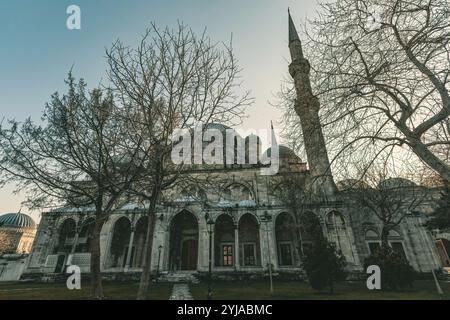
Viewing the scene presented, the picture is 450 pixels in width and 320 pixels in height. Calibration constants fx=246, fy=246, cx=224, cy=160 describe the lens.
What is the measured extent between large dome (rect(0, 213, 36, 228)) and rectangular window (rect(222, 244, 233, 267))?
54426 mm

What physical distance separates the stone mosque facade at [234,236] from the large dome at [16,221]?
36.4 m

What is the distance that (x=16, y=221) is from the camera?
55094 mm

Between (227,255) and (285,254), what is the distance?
607cm

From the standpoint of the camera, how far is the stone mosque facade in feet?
77.9

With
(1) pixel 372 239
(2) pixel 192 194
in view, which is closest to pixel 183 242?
(2) pixel 192 194

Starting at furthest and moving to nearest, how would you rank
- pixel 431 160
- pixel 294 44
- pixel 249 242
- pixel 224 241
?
1. pixel 294 44
2. pixel 224 241
3. pixel 249 242
4. pixel 431 160

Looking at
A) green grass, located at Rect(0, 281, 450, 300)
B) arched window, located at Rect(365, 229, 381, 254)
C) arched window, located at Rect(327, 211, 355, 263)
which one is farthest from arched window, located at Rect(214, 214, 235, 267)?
arched window, located at Rect(365, 229, 381, 254)

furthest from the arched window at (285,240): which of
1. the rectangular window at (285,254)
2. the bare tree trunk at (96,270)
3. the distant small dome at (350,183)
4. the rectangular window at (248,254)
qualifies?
the bare tree trunk at (96,270)

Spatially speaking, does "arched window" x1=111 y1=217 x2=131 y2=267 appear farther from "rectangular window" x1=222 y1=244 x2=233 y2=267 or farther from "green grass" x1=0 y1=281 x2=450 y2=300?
"rectangular window" x1=222 y1=244 x2=233 y2=267

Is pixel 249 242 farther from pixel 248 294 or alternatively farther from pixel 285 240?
pixel 248 294

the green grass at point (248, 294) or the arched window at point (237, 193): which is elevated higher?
the arched window at point (237, 193)

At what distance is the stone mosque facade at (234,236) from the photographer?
2373 centimetres

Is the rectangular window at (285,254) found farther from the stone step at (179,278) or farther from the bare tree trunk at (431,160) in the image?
the bare tree trunk at (431,160)

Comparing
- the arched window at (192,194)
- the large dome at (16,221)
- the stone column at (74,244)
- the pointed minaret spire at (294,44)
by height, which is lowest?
the stone column at (74,244)
